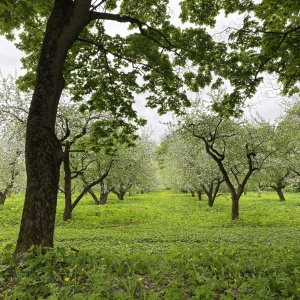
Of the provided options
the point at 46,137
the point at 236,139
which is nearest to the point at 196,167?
the point at 236,139

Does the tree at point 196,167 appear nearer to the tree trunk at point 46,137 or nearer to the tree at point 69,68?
the tree at point 69,68

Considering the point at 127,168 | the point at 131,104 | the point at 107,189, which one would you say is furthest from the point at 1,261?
the point at 107,189

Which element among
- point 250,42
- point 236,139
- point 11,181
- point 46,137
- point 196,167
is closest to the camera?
point 46,137

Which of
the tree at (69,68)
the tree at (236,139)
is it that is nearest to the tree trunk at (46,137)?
the tree at (69,68)

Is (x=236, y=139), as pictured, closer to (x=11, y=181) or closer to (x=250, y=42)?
(x=250, y=42)

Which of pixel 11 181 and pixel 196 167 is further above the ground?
pixel 196 167

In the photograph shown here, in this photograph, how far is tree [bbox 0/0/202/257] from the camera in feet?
18.7

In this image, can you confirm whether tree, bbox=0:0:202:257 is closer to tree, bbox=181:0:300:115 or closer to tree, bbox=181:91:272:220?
tree, bbox=181:0:300:115

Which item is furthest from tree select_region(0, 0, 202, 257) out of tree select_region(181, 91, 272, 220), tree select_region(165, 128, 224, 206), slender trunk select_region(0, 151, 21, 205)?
slender trunk select_region(0, 151, 21, 205)

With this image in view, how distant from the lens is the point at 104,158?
21.6 m

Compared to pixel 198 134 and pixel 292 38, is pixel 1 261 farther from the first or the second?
pixel 198 134

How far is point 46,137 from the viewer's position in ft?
19.3

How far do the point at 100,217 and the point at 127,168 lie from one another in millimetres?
5370

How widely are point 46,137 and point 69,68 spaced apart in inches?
214
